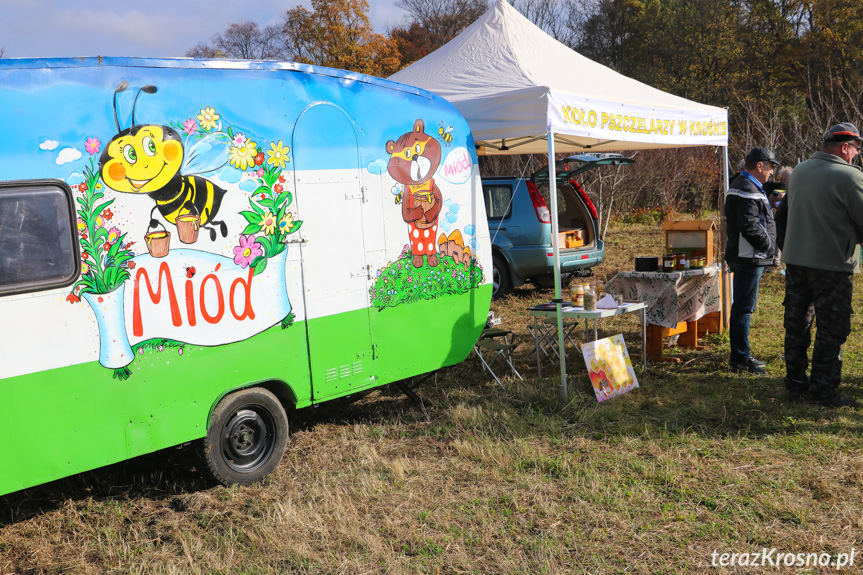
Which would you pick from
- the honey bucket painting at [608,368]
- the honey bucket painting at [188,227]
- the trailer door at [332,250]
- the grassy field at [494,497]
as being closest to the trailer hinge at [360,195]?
the trailer door at [332,250]

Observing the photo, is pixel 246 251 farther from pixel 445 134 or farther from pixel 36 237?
pixel 445 134

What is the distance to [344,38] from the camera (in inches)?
1179

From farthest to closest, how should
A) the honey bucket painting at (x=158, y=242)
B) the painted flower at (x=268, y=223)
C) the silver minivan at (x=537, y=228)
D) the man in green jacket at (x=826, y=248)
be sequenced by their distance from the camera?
the silver minivan at (x=537, y=228), the man in green jacket at (x=826, y=248), the painted flower at (x=268, y=223), the honey bucket painting at (x=158, y=242)

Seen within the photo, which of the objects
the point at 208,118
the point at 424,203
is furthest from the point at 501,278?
the point at 208,118

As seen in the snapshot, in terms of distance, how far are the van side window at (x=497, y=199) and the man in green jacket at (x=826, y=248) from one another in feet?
14.8

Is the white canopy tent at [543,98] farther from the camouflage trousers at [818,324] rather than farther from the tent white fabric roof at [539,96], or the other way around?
the camouflage trousers at [818,324]

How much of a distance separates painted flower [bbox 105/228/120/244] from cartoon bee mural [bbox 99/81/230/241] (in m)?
0.18

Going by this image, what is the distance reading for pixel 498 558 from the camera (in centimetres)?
333

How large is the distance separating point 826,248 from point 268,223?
3.81 metres

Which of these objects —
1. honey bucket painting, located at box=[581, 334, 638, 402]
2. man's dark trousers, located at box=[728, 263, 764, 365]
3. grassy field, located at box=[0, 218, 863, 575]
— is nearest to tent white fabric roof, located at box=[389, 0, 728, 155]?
man's dark trousers, located at box=[728, 263, 764, 365]

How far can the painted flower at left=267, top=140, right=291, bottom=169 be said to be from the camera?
4.21 m

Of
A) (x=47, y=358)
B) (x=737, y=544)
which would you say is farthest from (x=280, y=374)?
(x=737, y=544)

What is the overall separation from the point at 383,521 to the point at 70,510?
5.76 ft

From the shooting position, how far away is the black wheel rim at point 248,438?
4.18 meters
